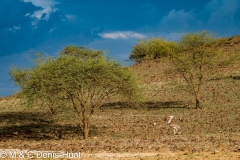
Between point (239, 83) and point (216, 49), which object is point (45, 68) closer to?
point (216, 49)

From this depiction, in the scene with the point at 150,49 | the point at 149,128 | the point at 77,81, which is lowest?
the point at 149,128

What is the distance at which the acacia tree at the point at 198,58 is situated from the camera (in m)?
38.1

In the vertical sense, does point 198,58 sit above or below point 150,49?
below

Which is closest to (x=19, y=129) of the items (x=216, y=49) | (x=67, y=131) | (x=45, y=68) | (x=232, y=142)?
(x=67, y=131)

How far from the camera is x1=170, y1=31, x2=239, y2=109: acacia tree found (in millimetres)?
38125

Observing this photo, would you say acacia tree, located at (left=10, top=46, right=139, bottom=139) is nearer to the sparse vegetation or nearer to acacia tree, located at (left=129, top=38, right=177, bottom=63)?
the sparse vegetation

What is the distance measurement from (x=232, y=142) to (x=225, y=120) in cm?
988

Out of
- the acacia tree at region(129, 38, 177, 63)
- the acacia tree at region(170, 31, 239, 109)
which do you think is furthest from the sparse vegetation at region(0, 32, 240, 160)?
the acacia tree at region(129, 38, 177, 63)

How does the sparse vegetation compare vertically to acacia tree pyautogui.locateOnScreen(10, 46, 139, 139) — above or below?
below

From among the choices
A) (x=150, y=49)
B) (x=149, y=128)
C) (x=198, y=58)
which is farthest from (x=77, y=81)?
(x=150, y=49)

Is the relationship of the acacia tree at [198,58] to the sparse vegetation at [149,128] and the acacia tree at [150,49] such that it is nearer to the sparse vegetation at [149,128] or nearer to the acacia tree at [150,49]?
the sparse vegetation at [149,128]

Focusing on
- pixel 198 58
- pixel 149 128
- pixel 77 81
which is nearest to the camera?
pixel 77 81

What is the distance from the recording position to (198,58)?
38.2 m

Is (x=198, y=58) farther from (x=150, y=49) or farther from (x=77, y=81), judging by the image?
(x=150, y=49)
